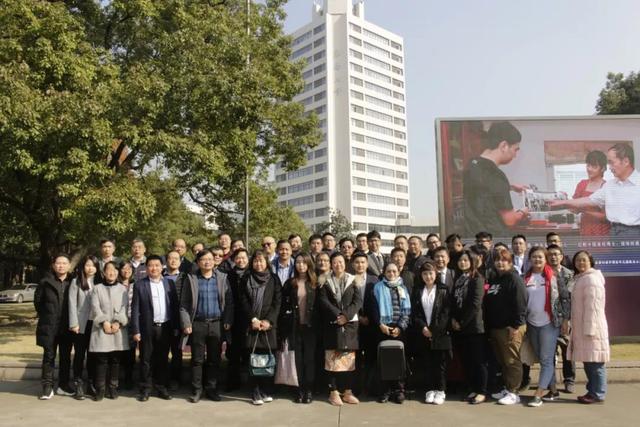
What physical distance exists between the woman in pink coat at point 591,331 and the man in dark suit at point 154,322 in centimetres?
479

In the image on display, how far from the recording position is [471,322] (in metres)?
6.30

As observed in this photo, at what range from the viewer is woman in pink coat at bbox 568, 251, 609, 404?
610cm

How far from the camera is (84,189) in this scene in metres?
10.4

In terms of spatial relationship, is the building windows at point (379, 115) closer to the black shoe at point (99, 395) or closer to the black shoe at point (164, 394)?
the black shoe at point (164, 394)

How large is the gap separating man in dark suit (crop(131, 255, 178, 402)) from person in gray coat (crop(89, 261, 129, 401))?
0.21 metres

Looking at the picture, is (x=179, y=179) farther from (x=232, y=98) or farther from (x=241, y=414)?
(x=241, y=414)

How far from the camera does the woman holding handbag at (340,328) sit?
626 cm

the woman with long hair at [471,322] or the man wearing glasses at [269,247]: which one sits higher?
the man wearing glasses at [269,247]

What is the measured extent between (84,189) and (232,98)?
3438 millimetres

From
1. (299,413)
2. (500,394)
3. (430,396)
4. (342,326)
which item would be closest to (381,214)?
(500,394)

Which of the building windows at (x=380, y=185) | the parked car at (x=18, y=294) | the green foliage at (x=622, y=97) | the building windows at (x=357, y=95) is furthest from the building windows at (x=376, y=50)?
the parked car at (x=18, y=294)

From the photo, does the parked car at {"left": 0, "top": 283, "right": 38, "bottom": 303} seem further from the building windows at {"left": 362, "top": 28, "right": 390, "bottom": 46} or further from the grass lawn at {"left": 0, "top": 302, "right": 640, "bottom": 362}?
the building windows at {"left": 362, "top": 28, "right": 390, "bottom": 46}

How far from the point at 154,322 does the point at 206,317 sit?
665mm

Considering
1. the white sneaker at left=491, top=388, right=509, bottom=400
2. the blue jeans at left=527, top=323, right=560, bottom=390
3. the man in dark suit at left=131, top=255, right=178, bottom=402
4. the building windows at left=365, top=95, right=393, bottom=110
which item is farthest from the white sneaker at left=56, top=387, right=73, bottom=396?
the building windows at left=365, top=95, right=393, bottom=110
